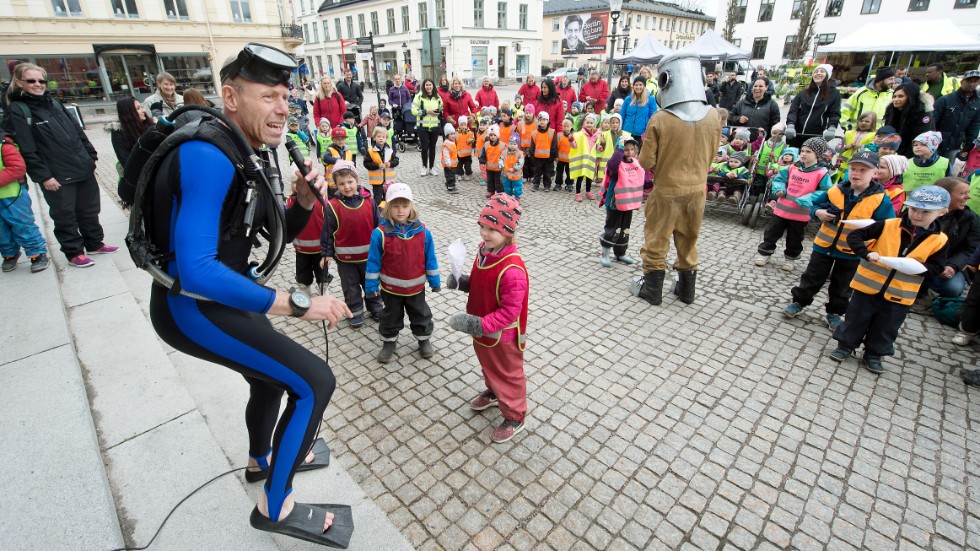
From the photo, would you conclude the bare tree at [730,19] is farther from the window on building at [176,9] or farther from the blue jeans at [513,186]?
the blue jeans at [513,186]

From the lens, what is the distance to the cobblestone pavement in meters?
2.61

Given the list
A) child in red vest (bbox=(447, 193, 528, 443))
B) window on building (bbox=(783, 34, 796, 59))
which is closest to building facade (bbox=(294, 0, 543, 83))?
window on building (bbox=(783, 34, 796, 59))

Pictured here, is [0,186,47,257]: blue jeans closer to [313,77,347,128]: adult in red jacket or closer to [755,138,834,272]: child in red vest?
[313,77,347,128]: adult in red jacket

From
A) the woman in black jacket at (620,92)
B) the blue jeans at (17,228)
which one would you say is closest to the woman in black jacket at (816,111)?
the woman in black jacket at (620,92)

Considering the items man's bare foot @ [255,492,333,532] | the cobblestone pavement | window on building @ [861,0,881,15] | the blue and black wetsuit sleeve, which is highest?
window on building @ [861,0,881,15]

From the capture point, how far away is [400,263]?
3859mm

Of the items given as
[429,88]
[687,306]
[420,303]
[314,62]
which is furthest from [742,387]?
[314,62]

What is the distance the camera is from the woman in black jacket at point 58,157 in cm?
462

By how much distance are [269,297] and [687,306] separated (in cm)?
465

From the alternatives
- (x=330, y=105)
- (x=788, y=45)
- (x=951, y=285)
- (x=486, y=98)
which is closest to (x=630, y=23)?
(x=788, y=45)

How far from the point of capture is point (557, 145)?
32.2 ft

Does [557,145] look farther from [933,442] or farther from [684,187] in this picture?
[933,442]

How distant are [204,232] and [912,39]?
23448 millimetres

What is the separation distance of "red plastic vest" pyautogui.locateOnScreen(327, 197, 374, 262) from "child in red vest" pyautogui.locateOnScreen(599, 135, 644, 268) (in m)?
3.09
